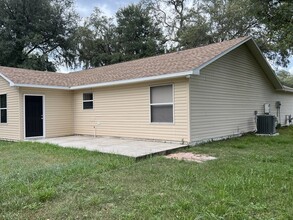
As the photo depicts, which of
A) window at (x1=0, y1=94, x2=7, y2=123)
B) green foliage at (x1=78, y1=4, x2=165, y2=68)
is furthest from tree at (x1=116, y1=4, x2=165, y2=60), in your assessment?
window at (x1=0, y1=94, x2=7, y2=123)

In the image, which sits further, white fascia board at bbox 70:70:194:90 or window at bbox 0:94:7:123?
window at bbox 0:94:7:123

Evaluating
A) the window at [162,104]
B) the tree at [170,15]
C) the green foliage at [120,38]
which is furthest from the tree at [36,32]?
A: the window at [162,104]

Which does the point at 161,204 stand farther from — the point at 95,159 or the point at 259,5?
the point at 259,5

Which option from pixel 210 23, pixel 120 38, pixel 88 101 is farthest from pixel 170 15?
pixel 88 101

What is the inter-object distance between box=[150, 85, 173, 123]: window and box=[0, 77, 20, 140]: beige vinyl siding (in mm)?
5778

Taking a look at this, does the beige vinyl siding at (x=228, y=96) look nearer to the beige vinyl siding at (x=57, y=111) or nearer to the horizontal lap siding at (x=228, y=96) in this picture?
the horizontal lap siding at (x=228, y=96)

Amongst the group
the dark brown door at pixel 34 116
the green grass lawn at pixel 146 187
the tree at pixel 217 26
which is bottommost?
the green grass lawn at pixel 146 187

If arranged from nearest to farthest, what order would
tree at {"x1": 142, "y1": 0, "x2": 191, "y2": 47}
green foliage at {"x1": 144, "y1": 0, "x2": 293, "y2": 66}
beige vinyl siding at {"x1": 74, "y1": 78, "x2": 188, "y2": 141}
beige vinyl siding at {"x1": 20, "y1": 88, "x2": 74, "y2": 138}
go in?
beige vinyl siding at {"x1": 74, "y1": 78, "x2": 188, "y2": 141} < beige vinyl siding at {"x1": 20, "y1": 88, "x2": 74, "y2": 138} < green foliage at {"x1": 144, "y1": 0, "x2": 293, "y2": 66} < tree at {"x1": 142, "y1": 0, "x2": 191, "y2": 47}

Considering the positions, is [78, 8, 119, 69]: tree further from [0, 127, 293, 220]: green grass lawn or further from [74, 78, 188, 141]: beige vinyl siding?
[0, 127, 293, 220]: green grass lawn

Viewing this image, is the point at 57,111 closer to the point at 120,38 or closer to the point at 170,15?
the point at 120,38

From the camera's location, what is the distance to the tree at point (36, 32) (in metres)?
24.8

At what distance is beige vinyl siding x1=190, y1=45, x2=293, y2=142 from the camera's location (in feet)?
30.2

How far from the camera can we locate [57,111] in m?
12.2

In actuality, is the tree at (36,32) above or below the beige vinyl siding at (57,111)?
above
